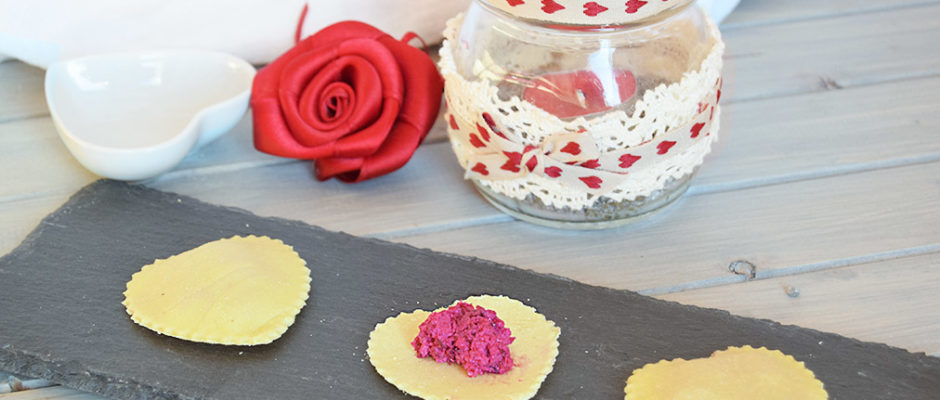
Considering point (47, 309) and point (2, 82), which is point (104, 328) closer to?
point (47, 309)

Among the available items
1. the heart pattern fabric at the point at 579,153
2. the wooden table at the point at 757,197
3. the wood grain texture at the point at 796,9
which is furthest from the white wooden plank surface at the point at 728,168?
the wood grain texture at the point at 796,9

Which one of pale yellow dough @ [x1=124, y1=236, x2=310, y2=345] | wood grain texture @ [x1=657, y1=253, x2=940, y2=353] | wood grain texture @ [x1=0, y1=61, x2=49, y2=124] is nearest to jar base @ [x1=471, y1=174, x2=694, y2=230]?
wood grain texture @ [x1=657, y1=253, x2=940, y2=353]

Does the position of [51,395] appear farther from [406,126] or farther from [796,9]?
[796,9]

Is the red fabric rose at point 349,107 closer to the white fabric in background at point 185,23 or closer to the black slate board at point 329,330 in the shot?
the black slate board at point 329,330

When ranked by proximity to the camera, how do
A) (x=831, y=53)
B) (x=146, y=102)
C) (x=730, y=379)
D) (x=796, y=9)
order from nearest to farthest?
(x=730, y=379), (x=146, y=102), (x=831, y=53), (x=796, y=9)

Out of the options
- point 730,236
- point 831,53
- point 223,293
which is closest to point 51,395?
point 223,293

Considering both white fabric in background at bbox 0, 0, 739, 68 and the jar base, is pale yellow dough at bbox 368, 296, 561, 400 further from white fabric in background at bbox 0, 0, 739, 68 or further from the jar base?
white fabric in background at bbox 0, 0, 739, 68
